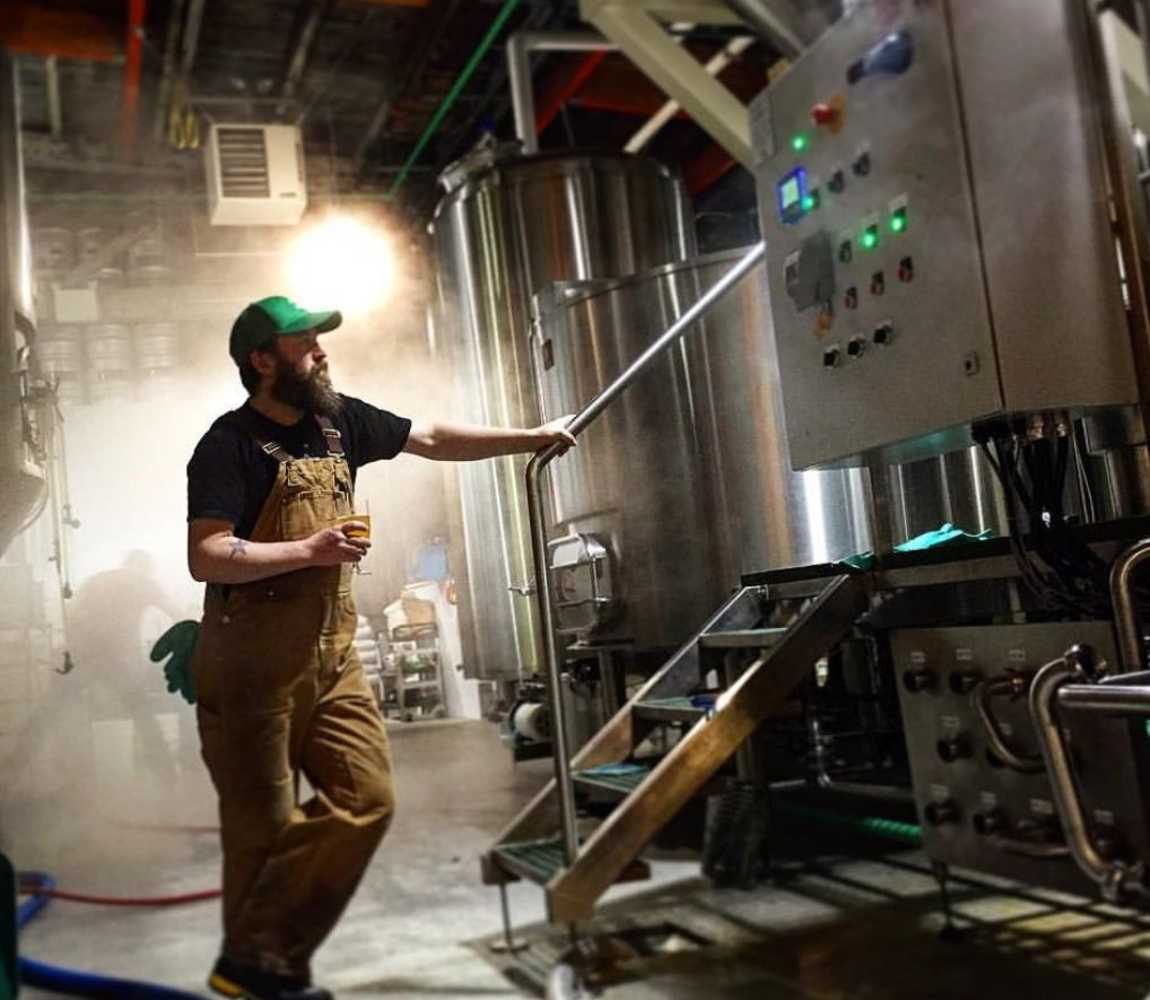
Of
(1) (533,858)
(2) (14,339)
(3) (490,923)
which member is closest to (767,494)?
(1) (533,858)

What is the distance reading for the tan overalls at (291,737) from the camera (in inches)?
55.1

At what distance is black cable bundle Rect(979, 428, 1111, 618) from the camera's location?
1.66m

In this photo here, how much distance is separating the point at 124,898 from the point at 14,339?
822 millimetres

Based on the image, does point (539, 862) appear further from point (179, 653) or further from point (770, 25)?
point (770, 25)

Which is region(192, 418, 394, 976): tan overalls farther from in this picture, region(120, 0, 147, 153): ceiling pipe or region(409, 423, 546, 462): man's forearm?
region(120, 0, 147, 153): ceiling pipe

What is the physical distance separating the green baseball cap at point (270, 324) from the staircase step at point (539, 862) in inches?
38.8

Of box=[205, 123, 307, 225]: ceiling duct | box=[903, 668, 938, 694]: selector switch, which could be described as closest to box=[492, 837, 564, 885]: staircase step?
box=[903, 668, 938, 694]: selector switch

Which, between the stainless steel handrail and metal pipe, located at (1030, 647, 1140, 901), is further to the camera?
the stainless steel handrail

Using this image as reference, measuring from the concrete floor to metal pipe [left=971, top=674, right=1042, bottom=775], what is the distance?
0.51 metres

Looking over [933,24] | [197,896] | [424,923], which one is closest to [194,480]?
[197,896]

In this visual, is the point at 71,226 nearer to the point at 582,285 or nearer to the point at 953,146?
the point at 582,285

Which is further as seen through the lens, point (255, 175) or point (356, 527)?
point (255, 175)

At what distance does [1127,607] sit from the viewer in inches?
56.9

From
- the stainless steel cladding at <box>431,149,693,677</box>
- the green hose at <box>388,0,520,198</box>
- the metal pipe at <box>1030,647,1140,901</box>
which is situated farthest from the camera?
the green hose at <box>388,0,520,198</box>
